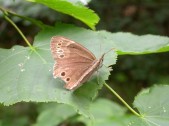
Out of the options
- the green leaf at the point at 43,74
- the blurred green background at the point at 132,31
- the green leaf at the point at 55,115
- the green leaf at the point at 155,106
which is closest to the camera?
the green leaf at the point at 43,74

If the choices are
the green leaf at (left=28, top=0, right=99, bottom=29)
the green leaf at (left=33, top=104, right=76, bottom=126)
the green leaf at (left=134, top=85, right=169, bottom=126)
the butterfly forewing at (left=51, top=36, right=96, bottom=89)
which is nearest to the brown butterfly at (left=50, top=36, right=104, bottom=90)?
the butterfly forewing at (left=51, top=36, right=96, bottom=89)

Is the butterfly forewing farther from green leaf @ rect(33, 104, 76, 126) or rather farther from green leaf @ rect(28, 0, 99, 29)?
green leaf @ rect(33, 104, 76, 126)

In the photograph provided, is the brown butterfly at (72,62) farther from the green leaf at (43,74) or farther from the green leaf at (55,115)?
the green leaf at (55,115)

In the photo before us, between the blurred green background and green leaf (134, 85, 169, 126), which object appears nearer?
green leaf (134, 85, 169, 126)

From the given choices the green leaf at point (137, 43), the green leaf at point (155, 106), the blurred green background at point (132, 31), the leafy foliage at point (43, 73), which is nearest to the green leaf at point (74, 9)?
the leafy foliage at point (43, 73)

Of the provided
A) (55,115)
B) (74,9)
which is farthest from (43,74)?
(55,115)

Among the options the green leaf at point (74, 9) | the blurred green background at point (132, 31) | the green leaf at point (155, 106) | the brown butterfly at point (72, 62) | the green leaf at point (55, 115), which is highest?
the green leaf at point (74, 9)

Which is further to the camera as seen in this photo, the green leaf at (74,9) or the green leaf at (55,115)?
the green leaf at (55,115)
